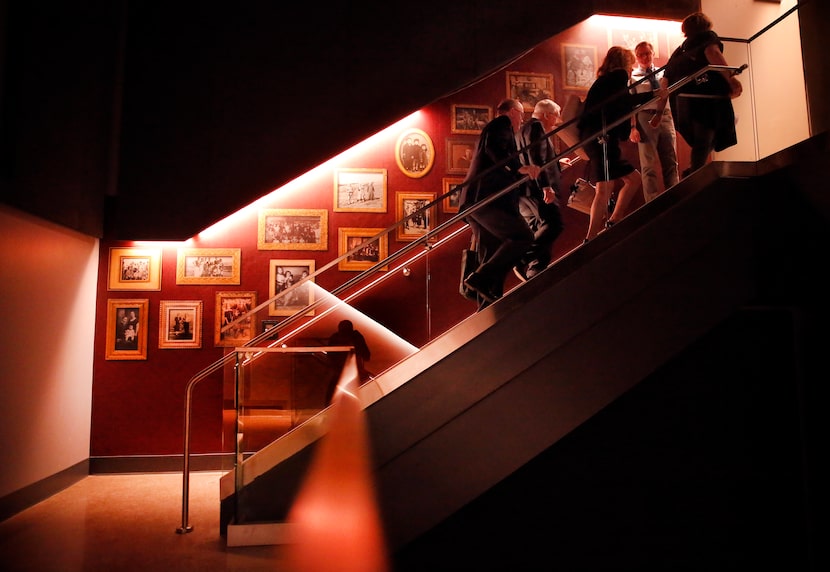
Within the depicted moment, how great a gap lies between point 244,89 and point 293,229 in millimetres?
1625

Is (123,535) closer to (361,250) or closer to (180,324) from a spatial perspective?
(180,324)

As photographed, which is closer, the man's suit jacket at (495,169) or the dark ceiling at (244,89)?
the man's suit jacket at (495,169)

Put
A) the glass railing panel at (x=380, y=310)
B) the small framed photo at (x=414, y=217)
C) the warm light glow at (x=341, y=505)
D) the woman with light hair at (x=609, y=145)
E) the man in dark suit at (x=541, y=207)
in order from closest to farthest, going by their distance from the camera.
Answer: the warm light glow at (x=341, y=505), the glass railing panel at (x=380, y=310), the woman with light hair at (x=609, y=145), the man in dark suit at (x=541, y=207), the small framed photo at (x=414, y=217)

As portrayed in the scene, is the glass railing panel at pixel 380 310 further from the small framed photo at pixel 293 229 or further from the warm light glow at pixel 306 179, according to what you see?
the warm light glow at pixel 306 179

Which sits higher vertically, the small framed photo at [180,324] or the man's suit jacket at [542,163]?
the man's suit jacket at [542,163]

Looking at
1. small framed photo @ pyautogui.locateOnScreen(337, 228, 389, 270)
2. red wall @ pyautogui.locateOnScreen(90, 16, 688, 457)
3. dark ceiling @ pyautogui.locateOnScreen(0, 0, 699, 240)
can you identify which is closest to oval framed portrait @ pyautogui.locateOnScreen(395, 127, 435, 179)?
red wall @ pyautogui.locateOnScreen(90, 16, 688, 457)

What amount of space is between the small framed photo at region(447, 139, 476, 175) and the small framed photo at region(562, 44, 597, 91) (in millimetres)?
1513

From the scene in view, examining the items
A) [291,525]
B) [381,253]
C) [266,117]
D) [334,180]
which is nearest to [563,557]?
[291,525]

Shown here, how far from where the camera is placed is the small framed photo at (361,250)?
6965 millimetres

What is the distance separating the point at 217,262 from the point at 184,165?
3.69 ft

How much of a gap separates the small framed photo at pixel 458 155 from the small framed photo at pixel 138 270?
3.57 metres

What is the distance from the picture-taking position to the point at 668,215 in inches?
158

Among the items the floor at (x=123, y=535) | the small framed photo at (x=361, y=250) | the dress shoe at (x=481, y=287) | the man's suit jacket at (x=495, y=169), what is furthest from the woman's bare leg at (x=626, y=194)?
the floor at (x=123, y=535)

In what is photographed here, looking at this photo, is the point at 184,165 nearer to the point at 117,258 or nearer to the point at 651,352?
the point at 117,258
